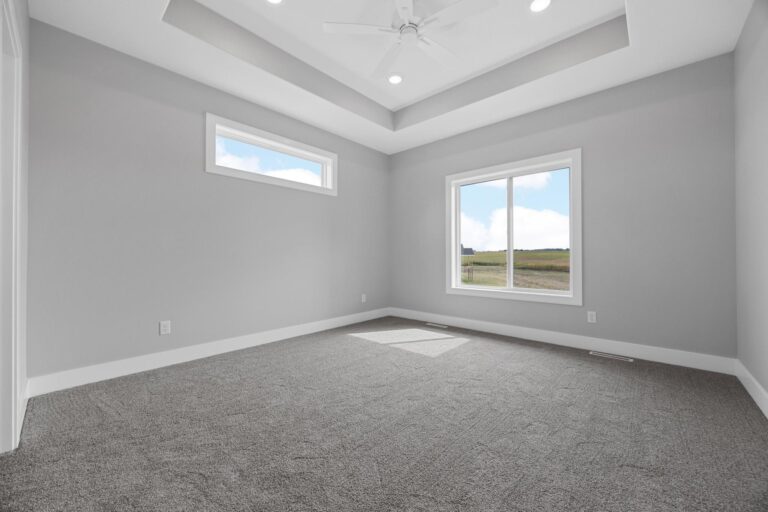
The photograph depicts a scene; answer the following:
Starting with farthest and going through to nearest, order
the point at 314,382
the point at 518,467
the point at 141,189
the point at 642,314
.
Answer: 1. the point at 642,314
2. the point at 141,189
3. the point at 314,382
4. the point at 518,467

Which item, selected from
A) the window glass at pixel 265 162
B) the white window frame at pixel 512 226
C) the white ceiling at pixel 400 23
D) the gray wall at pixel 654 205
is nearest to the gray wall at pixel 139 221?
the window glass at pixel 265 162

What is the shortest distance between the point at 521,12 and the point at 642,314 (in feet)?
9.55

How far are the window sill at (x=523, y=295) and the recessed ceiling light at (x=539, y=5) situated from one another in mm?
2693

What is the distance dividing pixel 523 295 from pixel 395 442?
2.72m

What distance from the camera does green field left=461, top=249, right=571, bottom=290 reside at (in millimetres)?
3789

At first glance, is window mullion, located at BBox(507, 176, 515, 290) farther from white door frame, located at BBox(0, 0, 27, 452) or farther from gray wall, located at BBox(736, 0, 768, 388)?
white door frame, located at BBox(0, 0, 27, 452)

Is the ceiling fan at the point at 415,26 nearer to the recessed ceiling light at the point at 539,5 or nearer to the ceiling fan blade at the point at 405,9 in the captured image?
the ceiling fan blade at the point at 405,9

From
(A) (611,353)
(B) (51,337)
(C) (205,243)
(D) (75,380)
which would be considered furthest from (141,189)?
(A) (611,353)

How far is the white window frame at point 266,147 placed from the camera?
10.6ft

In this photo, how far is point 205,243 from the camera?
3.17 metres

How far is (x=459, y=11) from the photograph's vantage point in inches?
90.0

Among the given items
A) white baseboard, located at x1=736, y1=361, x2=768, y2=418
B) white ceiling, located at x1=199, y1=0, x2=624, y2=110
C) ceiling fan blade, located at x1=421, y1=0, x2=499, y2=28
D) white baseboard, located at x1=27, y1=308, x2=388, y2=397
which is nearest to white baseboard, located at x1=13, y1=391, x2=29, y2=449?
white baseboard, located at x1=27, y1=308, x2=388, y2=397

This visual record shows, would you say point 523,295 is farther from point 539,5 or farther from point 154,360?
point 154,360

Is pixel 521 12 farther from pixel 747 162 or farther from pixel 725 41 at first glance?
pixel 747 162
